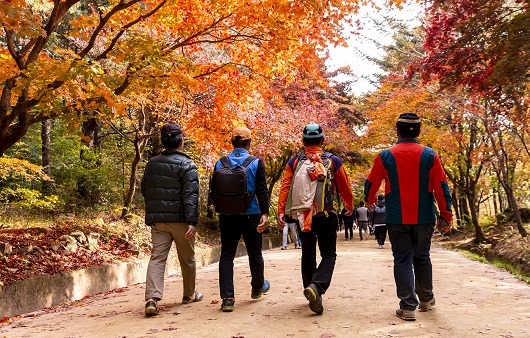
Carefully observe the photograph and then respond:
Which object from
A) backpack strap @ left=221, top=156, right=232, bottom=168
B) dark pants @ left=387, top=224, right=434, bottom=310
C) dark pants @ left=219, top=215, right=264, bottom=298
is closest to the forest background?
backpack strap @ left=221, top=156, right=232, bottom=168

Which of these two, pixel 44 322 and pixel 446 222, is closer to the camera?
pixel 446 222

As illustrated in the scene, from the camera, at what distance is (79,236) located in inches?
333

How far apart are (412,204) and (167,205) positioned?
248 cm

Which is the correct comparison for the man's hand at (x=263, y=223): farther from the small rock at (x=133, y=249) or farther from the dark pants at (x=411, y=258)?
the small rock at (x=133, y=249)

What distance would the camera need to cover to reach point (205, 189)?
21609 mm

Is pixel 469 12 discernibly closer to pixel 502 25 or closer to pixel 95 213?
pixel 502 25

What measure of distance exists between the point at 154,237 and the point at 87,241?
13.6ft

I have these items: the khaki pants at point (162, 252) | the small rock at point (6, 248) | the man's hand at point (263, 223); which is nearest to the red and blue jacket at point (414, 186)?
the man's hand at point (263, 223)

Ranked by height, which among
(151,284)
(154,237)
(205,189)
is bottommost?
(151,284)

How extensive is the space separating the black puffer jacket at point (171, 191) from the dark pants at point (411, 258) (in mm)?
2059

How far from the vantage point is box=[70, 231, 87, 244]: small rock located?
840cm

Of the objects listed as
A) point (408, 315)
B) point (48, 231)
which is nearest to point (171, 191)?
point (408, 315)

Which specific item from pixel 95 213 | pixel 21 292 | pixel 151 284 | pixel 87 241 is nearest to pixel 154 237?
pixel 151 284

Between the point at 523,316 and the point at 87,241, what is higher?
the point at 87,241
